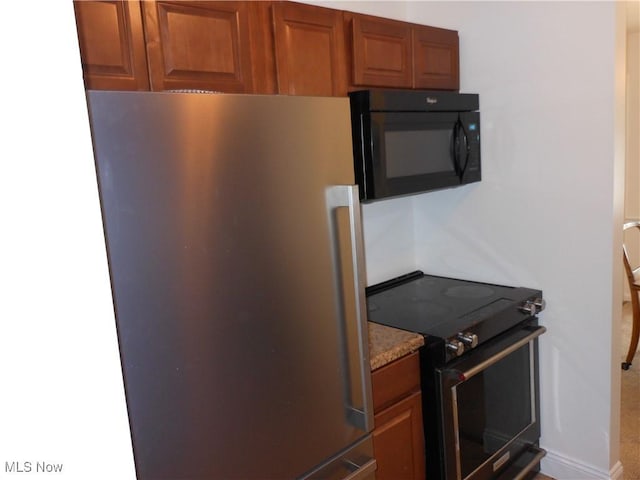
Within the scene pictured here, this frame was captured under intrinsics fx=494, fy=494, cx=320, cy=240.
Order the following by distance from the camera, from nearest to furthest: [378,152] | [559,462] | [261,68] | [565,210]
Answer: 1. [261,68]
2. [378,152]
3. [565,210]
4. [559,462]

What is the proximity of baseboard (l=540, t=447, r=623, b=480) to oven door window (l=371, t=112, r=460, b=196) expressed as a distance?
4.41 ft

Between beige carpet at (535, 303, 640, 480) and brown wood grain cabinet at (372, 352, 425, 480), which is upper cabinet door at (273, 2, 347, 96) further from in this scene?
beige carpet at (535, 303, 640, 480)

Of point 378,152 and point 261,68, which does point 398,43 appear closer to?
point 378,152

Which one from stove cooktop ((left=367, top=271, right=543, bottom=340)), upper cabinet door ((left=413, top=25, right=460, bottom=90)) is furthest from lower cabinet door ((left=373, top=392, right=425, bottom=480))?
upper cabinet door ((left=413, top=25, right=460, bottom=90))

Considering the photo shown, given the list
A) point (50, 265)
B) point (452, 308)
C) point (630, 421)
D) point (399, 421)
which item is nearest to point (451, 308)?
point (452, 308)

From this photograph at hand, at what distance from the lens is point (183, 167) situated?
100 cm

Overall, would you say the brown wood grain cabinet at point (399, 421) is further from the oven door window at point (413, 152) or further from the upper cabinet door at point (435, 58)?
the upper cabinet door at point (435, 58)

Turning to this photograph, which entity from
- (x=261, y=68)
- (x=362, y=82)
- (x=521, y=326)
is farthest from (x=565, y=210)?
(x=261, y=68)

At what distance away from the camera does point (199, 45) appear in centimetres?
136

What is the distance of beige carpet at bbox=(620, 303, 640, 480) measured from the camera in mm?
2336

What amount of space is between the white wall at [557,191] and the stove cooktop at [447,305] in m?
0.11

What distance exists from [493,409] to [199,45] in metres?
1.72

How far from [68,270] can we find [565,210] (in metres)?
1.95

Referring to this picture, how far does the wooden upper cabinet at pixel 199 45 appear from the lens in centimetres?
128
